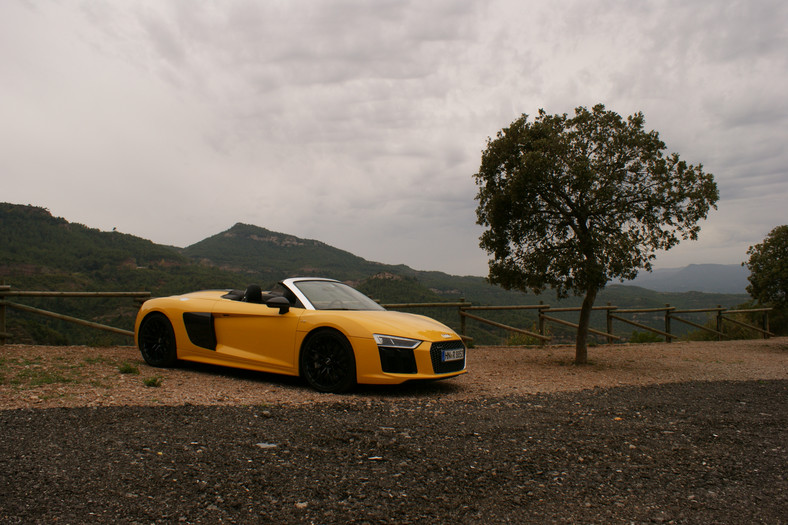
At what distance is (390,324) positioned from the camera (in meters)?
6.20

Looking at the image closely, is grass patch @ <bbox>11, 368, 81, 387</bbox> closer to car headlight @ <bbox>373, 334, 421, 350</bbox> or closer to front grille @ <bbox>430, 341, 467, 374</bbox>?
car headlight @ <bbox>373, 334, 421, 350</bbox>

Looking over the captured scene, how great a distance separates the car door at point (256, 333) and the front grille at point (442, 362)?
1725mm

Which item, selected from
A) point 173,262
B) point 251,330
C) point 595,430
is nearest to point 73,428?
point 251,330

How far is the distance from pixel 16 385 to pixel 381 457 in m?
4.48

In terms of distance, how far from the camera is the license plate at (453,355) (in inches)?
253

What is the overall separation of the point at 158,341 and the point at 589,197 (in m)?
8.40

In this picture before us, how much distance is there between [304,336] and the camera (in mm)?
6305

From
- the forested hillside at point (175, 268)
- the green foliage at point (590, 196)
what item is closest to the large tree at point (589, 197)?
the green foliage at point (590, 196)

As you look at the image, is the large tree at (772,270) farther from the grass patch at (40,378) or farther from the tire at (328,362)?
the grass patch at (40,378)

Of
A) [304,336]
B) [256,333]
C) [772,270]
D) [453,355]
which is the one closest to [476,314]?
[772,270]

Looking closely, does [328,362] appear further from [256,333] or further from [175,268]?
[175,268]

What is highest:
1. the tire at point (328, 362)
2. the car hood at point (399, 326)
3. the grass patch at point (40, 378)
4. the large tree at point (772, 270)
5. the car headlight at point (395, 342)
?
the large tree at point (772, 270)

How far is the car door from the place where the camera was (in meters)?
6.44

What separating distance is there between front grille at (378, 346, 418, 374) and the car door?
1199 millimetres
